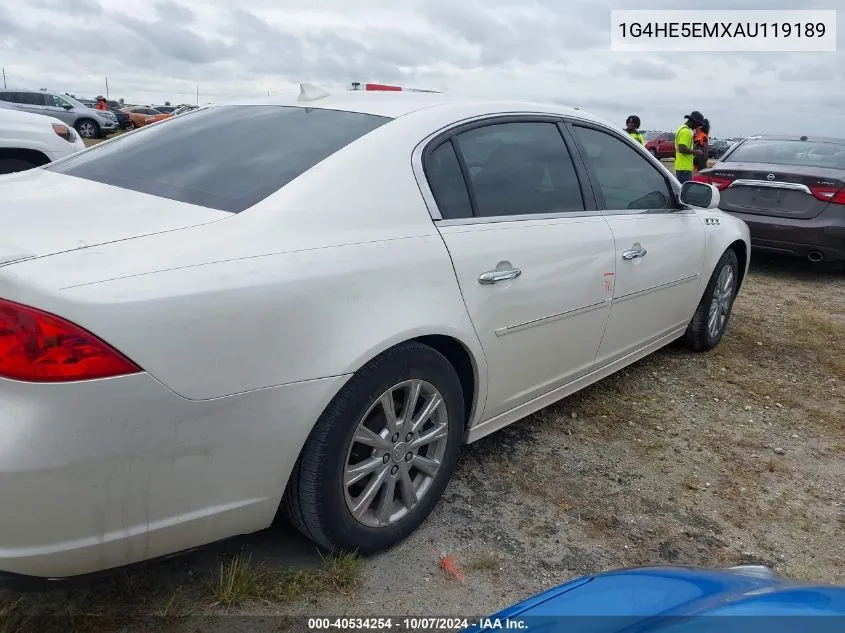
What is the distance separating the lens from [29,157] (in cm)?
568

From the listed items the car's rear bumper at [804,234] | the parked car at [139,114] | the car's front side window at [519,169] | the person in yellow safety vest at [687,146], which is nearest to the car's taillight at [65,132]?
the car's front side window at [519,169]

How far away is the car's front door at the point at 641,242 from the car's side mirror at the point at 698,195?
0.21ft

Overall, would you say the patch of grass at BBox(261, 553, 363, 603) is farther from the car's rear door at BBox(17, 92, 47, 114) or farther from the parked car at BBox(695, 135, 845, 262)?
the car's rear door at BBox(17, 92, 47, 114)

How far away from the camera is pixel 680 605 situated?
51.8 inches

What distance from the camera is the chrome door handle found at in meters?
2.49

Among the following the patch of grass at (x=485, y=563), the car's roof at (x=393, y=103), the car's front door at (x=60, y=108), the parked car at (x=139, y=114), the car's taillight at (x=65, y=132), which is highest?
the parked car at (x=139, y=114)

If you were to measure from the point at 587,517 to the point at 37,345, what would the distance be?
1.99m

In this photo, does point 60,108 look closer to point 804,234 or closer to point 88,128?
point 88,128

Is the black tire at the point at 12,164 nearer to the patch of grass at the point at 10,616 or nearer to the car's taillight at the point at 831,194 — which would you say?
the patch of grass at the point at 10,616

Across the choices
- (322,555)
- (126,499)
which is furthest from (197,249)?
(322,555)

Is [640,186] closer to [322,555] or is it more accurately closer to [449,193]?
[449,193]

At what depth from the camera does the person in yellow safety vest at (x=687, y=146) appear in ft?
32.2

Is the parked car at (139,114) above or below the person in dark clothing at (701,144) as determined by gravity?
above

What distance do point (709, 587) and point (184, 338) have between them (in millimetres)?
1261
